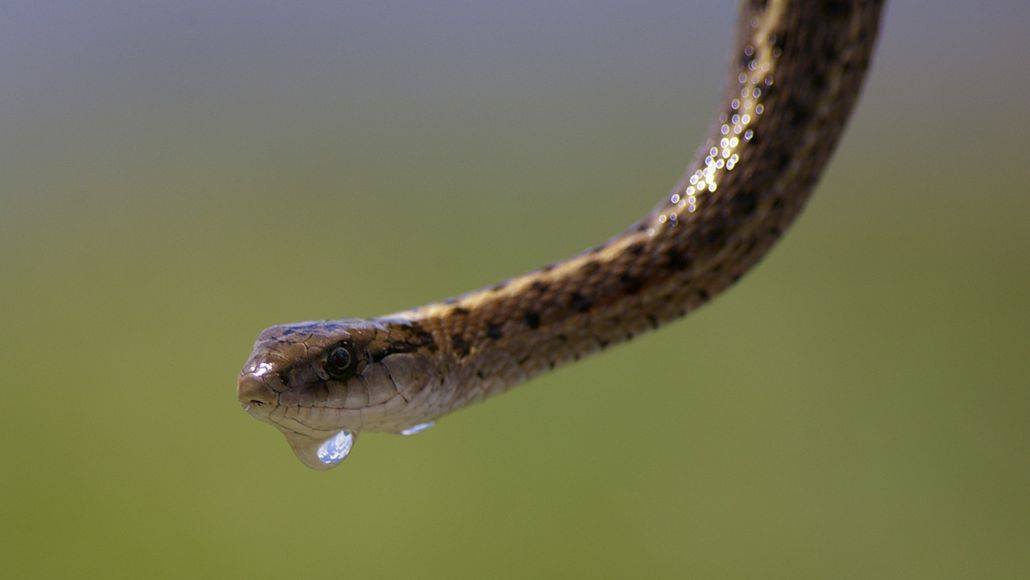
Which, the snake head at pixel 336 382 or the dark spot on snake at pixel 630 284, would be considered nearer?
the snake head at pixel 336 382

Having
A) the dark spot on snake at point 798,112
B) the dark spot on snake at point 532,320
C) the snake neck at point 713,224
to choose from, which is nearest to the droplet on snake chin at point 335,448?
the snake neck at point 713,224

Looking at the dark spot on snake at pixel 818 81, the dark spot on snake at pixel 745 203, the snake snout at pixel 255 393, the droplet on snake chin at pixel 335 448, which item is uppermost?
the dark spot on snake at pixel 818 81

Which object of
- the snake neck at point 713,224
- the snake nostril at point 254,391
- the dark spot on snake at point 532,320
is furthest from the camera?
the dark spot on snake at point 532,320

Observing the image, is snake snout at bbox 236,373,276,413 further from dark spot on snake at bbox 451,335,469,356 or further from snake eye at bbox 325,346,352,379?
dark spot on snake at bbox 451,335,469,356

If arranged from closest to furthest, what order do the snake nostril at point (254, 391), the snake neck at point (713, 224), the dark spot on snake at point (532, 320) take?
the snake nostril at point (254, 391), the snake neck at point (713, 224), the dark spot on snake at point (532, 320)

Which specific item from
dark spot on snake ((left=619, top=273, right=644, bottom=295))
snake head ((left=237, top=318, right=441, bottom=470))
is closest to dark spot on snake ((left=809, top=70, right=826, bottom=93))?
dark spot on snake ((left=619, top=273, right=644, bottom=295))

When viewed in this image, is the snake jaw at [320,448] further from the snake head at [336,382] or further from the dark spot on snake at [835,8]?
the dark spot on snake at [835,8]

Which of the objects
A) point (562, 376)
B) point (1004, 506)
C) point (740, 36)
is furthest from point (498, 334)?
point (562, 376)

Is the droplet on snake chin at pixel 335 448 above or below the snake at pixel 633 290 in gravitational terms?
below
